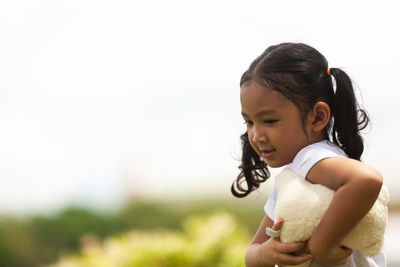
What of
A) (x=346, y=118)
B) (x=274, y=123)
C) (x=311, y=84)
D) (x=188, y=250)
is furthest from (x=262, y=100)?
(x=188, y=250)

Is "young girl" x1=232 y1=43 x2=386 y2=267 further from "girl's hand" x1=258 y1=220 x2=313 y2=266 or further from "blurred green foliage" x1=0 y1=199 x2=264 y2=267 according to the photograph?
"blurred green foliage" x1=0 y1=199 x2=264 y2=267

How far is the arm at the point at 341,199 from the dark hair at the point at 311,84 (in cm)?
29

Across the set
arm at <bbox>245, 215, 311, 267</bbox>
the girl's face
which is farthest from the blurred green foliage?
the girl's face

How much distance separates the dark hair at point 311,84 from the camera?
84.0 inches

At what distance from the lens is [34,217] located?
23.6ft

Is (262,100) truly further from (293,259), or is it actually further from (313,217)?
(293,259)

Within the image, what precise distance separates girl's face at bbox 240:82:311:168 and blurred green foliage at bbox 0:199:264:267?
16.1 ft

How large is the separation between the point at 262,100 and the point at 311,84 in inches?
7.8

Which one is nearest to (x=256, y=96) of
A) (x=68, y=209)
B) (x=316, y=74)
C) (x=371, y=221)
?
(x=316, y=74)

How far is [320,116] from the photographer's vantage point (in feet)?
7.14

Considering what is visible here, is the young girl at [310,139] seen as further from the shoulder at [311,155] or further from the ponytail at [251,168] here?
the ponytail at [251,168]

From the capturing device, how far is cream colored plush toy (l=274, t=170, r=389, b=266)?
1964 mm

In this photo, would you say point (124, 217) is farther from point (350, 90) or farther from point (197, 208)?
point (350, 90)

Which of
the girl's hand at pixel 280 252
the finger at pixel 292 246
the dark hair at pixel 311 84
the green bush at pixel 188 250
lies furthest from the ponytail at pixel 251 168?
the green bush at pixel 188 250
